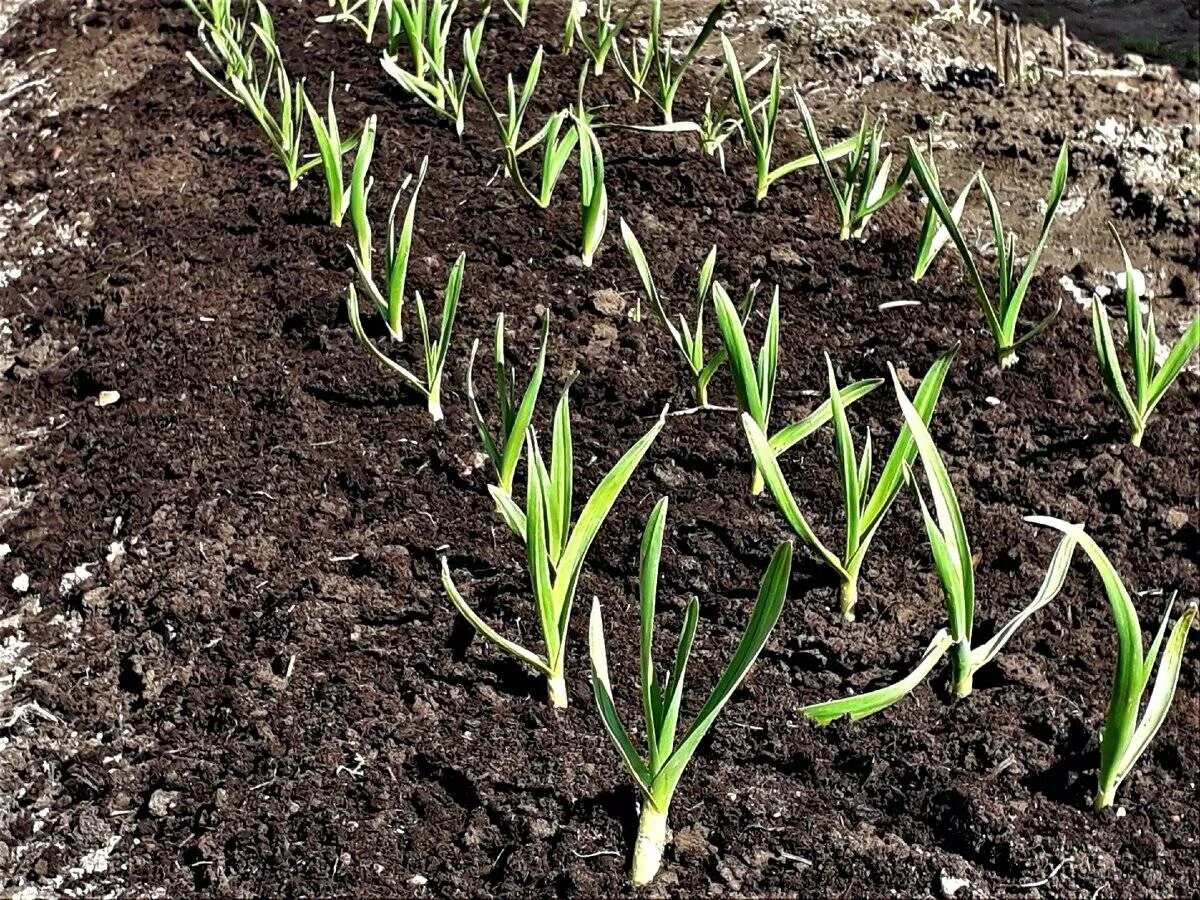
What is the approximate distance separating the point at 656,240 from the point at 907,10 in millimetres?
1755

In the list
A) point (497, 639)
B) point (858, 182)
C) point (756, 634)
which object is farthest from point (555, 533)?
point (858, 182)

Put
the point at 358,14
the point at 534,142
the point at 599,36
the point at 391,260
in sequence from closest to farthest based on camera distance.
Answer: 1. the point at 391,260
2. the point at 534,142
3. the point at 599,36
4. the point at 358,14

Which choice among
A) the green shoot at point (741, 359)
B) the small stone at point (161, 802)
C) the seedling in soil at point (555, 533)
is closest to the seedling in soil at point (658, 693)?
the seedling in soil at point (555, 533)

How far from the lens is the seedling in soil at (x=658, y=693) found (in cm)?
148

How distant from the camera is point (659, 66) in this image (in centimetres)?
320

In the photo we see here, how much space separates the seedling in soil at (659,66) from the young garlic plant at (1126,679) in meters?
1.87

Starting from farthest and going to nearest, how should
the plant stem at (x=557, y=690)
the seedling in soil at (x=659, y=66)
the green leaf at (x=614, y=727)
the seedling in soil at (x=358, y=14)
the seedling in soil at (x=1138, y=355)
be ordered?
the seedling in soil at (x=358, y=14), the seedling in soil at (x=659, y=66), the seedling in soil at (x=1138, y=355), the plant stem at (x=557, y=690), the green leaf at (x=614, y=727)

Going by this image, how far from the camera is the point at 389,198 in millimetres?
3076

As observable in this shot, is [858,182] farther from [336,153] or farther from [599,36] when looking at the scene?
[336,153]

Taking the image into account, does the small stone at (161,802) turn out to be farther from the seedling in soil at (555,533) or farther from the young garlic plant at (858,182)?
the young garlic plant at (858,182)

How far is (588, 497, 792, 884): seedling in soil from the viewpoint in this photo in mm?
1482

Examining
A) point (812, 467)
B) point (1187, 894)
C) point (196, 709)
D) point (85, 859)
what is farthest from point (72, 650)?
point (1187, 894)

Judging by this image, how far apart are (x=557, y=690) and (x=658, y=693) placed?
324 millimetres

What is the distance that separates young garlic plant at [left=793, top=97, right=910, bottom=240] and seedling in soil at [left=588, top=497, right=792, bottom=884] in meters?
1.29
